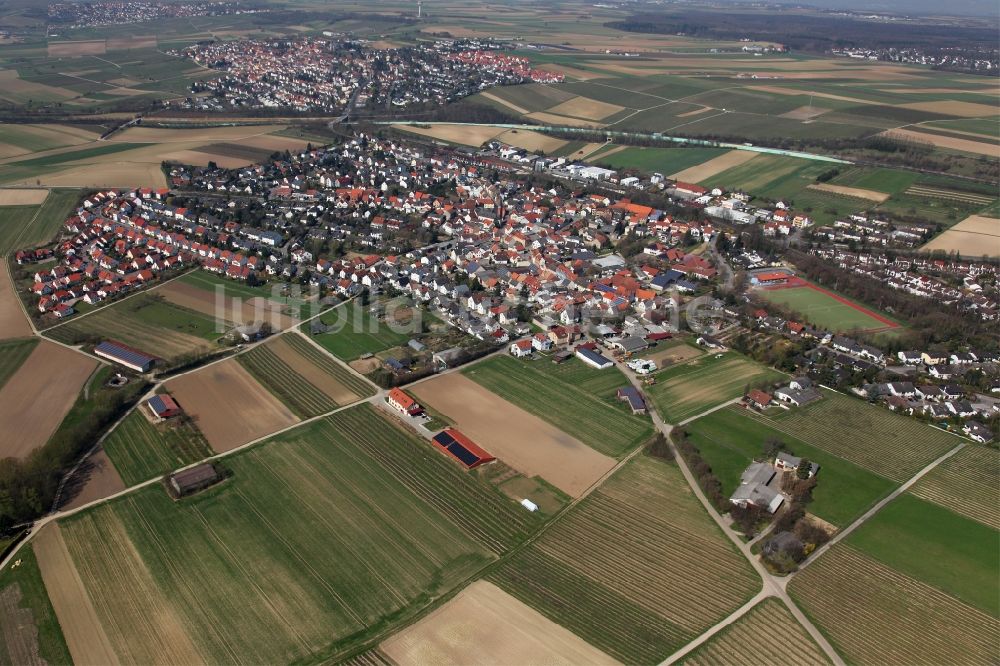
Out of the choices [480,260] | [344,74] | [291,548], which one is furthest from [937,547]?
[344,74]

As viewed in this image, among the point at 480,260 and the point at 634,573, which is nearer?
the point at 634,573

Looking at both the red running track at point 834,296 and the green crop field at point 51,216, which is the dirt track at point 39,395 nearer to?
the green crop field at point 51,216

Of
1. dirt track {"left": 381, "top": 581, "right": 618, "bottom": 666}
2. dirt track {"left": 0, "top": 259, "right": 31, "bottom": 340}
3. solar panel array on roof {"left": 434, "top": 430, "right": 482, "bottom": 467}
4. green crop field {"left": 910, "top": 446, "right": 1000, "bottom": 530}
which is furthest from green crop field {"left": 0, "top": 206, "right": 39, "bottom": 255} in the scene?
green crop field {"left": 910, "top": 446, "right": 1000, "bottom": 530}

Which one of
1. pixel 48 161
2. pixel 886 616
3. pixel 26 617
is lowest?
pixel 26 617

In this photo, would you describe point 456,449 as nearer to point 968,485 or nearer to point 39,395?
point 39,395

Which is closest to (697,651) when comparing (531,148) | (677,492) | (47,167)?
(677,492)

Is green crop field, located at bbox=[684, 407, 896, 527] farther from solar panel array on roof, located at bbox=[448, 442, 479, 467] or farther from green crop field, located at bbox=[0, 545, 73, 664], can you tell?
green crop field, located at bbox=[0, 545, 73, 664]

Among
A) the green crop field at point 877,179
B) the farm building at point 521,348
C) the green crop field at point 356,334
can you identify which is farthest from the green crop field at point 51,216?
the green crop field at point 877,179
